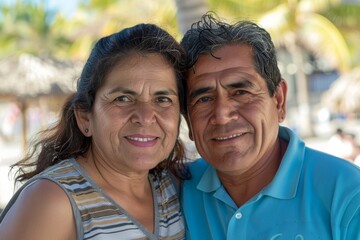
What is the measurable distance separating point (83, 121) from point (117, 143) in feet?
0.93

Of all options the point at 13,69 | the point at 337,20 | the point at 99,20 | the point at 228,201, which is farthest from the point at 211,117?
the point at 99,20

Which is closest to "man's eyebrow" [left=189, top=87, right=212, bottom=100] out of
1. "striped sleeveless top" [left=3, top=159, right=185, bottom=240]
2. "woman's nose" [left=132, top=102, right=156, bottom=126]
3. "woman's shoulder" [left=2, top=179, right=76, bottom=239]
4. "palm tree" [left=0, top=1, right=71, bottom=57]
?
"woman's nose" [left=132, top=102, right=156, bottom=126]

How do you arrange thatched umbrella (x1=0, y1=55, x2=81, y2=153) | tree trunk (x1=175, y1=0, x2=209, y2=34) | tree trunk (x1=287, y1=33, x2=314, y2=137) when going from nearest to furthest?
tree trunk (x1=175, y1=0, x2=209, y2=34) < thatched umbrella (x1=0, y1=55, x2=81, y2=153) < tree trunk (x1=287, y1=33, x2=314, y2=137)

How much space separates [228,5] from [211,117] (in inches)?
624

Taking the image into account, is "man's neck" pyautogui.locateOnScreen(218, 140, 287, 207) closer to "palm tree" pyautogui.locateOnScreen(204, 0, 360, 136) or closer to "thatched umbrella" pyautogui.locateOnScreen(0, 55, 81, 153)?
"thatched umbrella" pyautogui.locateOnScreen(0, 55, 81, 153)

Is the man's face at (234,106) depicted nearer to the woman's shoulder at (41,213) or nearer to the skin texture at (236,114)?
the skin texture at (236,114)

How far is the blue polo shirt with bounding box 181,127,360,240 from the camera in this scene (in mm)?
2230

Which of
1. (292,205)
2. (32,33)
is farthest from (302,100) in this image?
(292,205)

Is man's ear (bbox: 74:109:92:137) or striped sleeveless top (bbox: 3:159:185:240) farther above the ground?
man's ear (bbox: 74:109:92:137)

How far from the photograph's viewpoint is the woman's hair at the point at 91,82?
249cm

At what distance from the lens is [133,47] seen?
2.49 meters

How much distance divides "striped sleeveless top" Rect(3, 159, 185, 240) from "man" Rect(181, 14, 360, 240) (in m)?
0.19

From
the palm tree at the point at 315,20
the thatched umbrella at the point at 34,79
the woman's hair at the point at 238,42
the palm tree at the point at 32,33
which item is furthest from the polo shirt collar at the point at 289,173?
the palm tree at the point at 32,33

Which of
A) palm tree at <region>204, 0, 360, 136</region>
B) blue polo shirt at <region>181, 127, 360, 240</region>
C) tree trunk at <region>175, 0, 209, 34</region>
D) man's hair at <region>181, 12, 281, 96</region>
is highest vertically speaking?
palm tree at <region>204, 0, 360, 136</region>
